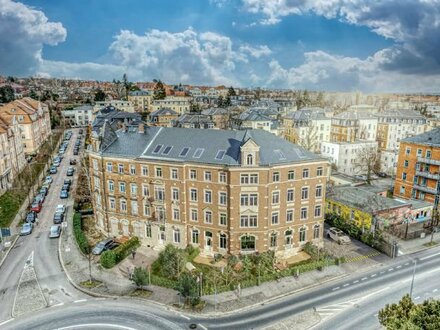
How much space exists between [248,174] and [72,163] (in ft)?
237

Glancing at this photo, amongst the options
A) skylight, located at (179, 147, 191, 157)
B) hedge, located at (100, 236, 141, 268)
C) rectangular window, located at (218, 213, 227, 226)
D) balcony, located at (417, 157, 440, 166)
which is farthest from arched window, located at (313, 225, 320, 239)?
balcony, located at (417, 157, 440, 166)

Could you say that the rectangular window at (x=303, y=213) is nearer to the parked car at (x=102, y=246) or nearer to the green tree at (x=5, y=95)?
the parked car at (x=102, y=246)

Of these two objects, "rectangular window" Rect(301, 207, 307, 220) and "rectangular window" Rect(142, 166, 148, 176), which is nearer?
"rectangular window" Rect(301, 207, 307, 220)

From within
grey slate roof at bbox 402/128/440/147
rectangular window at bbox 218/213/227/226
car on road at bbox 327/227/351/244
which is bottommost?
car on road at bbox 327/227/351/244

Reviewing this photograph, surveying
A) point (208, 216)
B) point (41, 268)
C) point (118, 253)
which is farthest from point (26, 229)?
point (208, 216)

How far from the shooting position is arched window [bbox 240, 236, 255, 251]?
49531mm

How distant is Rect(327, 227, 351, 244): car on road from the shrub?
117ft

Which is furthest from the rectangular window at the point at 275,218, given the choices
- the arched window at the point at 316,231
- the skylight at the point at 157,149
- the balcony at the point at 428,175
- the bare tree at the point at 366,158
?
the bare tree at the point at 366,158

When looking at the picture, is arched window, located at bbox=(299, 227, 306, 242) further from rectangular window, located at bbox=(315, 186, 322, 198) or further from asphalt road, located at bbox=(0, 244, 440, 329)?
asphalt road, located at bbox=(0, 244, 440, 329)

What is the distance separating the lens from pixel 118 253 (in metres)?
49.1

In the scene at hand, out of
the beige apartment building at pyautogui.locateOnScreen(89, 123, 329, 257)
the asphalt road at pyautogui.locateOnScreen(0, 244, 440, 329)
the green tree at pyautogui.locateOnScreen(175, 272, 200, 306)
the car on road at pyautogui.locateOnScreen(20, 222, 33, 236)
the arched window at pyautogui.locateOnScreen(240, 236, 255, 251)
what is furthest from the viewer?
the car on road at pyautogui.locateOnScreen(20, 222, 33, 236)

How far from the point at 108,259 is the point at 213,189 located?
697 inches

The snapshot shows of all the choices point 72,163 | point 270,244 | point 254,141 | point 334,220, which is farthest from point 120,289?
point 72,163

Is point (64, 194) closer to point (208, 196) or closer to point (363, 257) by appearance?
point (208, 196)
